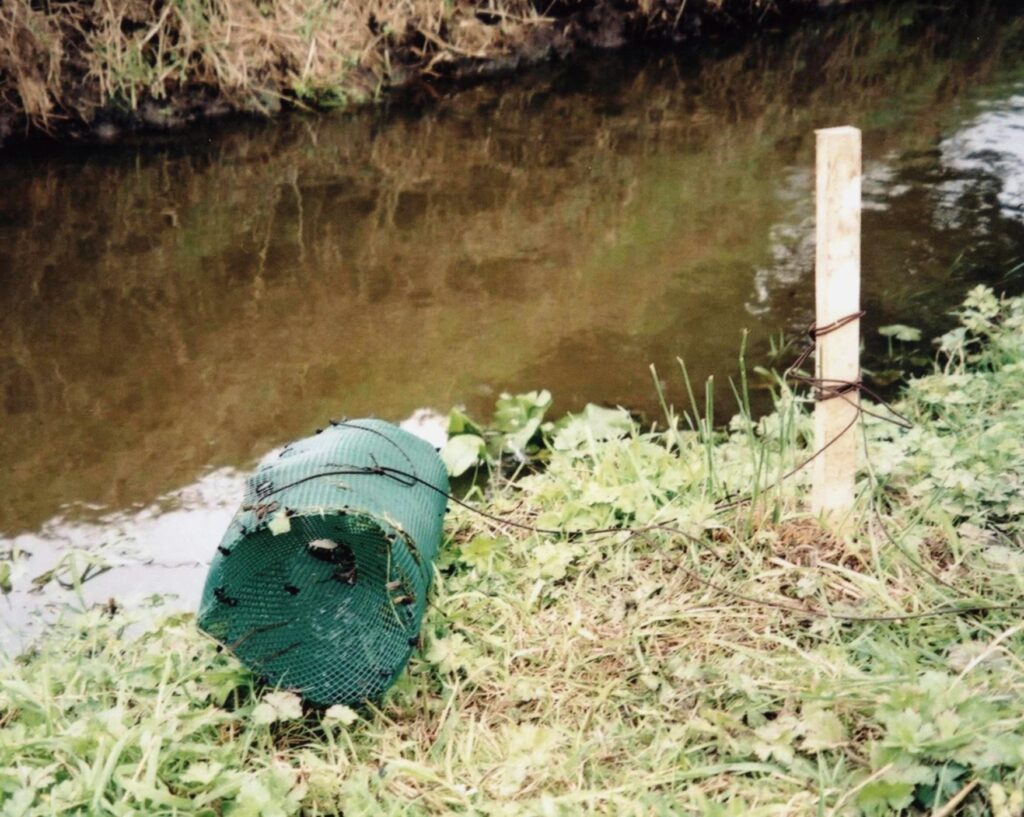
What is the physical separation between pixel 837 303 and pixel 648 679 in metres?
1.00

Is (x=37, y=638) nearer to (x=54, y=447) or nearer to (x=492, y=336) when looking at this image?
(x=54, y=447)

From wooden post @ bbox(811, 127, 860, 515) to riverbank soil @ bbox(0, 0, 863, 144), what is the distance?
20.5 feet

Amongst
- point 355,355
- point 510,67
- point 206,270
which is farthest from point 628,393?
point 510,67

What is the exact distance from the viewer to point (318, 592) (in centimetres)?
224

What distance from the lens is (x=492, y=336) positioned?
4340 mm

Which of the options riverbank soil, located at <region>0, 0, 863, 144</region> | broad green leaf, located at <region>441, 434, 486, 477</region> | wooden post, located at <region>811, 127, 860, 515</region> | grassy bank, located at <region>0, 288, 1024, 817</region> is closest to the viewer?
grassy bank, located at <region>0, 288, 1024, 817</region>

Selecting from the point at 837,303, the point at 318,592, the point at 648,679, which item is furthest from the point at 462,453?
the point at 837,303

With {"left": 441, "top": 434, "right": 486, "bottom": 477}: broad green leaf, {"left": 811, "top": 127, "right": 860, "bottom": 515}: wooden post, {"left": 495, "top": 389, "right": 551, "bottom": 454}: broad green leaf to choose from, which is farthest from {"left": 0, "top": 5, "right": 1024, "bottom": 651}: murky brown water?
{"left": 811, "top": 127, "right": 860, "bottom": 515}: wooden post

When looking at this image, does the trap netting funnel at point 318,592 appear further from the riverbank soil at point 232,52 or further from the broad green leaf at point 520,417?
the riverbank soil at point 232,52

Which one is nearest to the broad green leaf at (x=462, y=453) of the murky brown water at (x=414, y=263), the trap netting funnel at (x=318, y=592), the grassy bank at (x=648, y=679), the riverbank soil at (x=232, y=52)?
the grassy bank at (x=648, y=679)

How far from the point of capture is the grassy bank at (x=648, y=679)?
1823mm

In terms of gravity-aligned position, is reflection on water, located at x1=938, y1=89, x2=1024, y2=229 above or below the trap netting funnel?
above

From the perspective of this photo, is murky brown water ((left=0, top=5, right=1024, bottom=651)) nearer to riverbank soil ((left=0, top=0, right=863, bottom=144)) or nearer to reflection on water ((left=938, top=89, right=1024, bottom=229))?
reflection on water ((left=938, top=89, right=1024, bottom=229))

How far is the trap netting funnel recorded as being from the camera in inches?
85.8
